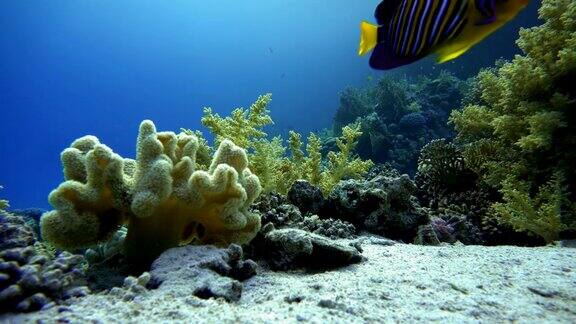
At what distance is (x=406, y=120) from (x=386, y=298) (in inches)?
515

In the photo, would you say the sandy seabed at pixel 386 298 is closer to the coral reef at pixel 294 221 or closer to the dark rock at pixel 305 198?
the coral reef at pixel 294 221

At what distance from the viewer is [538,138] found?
4145 mm

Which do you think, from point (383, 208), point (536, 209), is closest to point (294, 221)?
point (383, 208)

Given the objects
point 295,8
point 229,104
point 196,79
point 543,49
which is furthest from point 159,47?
point 543,49

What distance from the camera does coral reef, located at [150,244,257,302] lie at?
183cm

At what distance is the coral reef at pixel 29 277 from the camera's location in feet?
5.24

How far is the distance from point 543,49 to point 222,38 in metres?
140

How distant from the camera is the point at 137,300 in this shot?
65.4 inches

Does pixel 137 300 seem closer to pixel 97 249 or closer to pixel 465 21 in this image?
pixel 97 249

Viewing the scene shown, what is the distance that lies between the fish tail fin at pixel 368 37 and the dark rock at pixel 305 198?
252 cm

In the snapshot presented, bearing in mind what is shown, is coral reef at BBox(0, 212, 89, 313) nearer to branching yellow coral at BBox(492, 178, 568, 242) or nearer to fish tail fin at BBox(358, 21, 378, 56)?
fish tail fin at BBox(358, 21, 378, 56)

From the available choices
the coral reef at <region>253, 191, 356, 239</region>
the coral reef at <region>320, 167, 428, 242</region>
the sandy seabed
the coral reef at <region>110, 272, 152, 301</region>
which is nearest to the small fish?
the sandy seabed

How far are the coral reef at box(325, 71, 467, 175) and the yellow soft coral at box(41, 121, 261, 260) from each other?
10.8 metres

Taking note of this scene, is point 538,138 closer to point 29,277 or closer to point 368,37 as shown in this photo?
point 368,37
